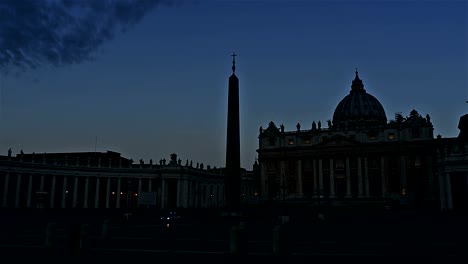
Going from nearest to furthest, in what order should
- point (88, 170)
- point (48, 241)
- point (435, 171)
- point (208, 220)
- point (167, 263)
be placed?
1. point (167, 263)
2. point (48, 241)
3. point (208, 220)
4. point (88, 170)
5. point (435, 171)

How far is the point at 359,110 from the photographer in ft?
396

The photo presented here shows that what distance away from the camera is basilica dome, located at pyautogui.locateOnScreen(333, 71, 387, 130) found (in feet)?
386

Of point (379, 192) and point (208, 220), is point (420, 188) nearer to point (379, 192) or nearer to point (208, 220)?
point (379, 192)

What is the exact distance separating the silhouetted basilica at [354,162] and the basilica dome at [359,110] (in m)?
18.5

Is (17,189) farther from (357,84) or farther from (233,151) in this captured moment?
(357,84)

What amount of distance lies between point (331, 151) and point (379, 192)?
13.0 m

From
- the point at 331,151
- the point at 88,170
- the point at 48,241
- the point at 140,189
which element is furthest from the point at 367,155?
the point at 48,241

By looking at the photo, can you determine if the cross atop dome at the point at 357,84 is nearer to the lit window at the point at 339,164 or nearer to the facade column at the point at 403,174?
the lit window at the point at 339,164

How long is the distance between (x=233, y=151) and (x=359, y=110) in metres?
92.9

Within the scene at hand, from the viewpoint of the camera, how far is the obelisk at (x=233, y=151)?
1361 inches

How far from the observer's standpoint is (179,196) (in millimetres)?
91062

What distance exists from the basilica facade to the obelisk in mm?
51056

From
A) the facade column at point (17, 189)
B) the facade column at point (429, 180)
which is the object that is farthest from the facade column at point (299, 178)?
the facade column at point (17, 189)

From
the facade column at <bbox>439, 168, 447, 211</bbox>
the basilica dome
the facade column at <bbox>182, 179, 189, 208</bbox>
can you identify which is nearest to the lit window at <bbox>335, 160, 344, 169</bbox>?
the basilica dome
